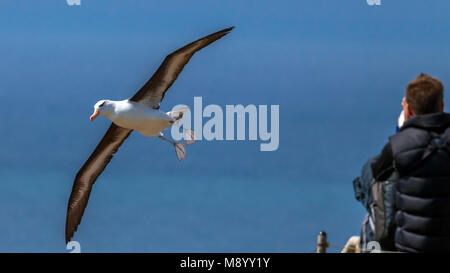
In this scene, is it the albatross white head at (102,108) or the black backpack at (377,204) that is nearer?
the black backpack at (377,204)

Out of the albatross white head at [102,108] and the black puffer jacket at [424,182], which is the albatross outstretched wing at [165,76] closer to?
the albatross white head at [102,108]

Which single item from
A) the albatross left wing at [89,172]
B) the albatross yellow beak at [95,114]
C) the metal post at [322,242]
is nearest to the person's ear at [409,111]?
the metal post at [322,242]

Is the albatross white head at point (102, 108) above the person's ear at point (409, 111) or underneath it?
above

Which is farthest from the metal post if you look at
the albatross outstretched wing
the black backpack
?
the black backpack

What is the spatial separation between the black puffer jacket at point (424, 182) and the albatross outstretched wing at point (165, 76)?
6871 mm

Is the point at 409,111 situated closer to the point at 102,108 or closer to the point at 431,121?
the point at 431,121

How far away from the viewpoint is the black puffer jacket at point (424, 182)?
434 centimetres

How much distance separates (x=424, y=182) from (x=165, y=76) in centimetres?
774

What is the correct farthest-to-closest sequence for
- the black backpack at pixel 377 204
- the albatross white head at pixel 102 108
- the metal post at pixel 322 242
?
1. the albatross white head at pixel 102 108
2. the metal post at pixel 322 242
3. the black backpack at pixel 377 204

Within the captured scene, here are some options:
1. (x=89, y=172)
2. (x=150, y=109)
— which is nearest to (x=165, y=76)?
(x=150, y=109)

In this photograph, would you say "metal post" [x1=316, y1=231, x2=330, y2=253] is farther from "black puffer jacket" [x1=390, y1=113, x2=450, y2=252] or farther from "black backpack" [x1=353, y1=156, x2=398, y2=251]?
"black puffer jacket" [x1=390, y1=113, x2=450, y2=252]

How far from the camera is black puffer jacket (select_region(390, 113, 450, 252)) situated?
4.34 metres
